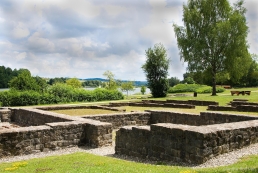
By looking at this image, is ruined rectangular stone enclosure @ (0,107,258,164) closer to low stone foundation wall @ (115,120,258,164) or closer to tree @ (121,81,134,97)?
low stone foundation wall @ (115,120,258,164)

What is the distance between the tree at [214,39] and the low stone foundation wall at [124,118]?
23073mm

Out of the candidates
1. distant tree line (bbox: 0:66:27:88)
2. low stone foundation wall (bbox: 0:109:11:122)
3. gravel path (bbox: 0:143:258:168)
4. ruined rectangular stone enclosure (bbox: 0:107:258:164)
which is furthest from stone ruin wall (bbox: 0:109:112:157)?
distant tree line (bbox: 0:66:27:88)

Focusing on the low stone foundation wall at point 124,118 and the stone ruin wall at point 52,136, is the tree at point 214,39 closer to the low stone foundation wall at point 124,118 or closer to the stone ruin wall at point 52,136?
the low stone foundation wall at point 124,118

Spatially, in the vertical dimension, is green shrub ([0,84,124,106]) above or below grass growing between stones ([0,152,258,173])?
above

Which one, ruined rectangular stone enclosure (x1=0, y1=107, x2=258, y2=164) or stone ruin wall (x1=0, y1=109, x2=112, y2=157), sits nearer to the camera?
ruined rectangular stone enclosure (x1=0, y1=107, x2=258, y2=164)

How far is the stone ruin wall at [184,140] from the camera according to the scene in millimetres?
7672

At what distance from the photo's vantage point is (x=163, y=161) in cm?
836

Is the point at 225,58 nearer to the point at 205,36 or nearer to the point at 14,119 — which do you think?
the point at 205,36

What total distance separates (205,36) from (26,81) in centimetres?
2343

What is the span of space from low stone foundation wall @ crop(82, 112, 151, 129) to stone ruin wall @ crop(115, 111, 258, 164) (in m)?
5.23

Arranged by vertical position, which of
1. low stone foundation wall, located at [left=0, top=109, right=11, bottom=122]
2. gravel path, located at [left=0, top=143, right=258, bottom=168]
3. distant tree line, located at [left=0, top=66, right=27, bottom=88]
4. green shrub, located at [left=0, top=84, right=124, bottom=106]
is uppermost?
distant tree line, located at [left=0, top=66, right=27, bottom=88]

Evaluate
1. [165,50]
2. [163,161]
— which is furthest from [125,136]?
[165,50]

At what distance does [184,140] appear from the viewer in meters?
7.94

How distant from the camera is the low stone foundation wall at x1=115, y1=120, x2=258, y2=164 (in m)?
7.67
